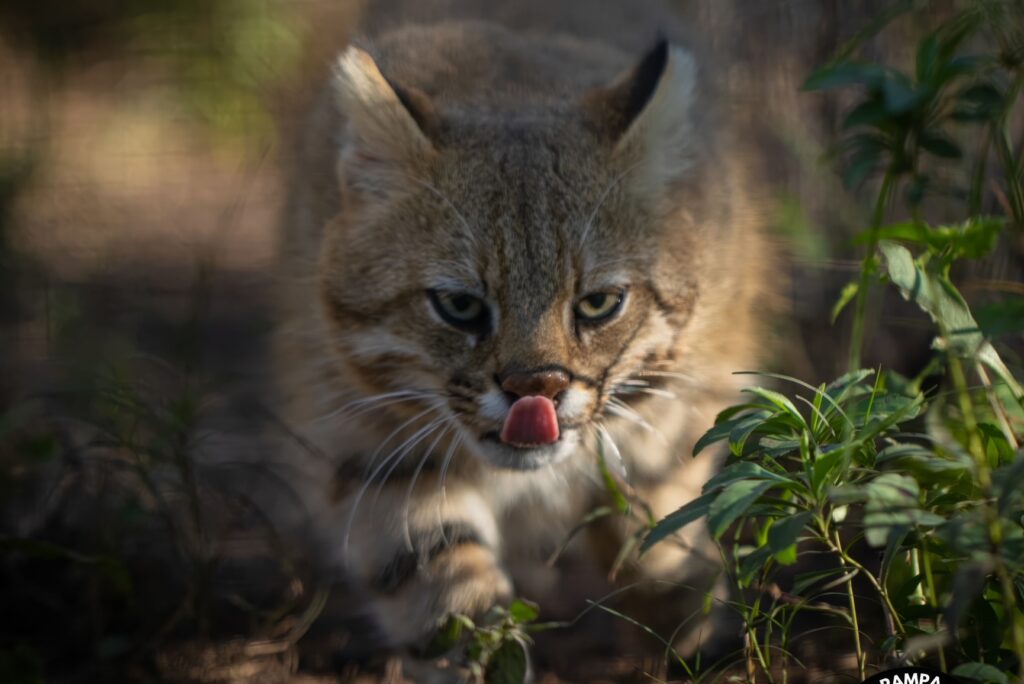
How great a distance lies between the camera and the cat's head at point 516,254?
8.71 feet

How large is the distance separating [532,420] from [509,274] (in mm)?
362

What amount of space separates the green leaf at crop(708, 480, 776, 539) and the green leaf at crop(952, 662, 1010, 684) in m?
0.44

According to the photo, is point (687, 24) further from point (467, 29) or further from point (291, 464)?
point (291, 464)

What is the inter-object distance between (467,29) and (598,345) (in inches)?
58.2

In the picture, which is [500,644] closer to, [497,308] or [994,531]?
[497,308]

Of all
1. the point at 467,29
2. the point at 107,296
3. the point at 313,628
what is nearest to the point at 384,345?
the point at 313,628

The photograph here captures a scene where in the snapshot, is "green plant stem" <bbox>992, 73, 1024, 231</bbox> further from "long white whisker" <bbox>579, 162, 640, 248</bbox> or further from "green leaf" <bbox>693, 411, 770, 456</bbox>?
"long white whisker" <bbox>579, 162, 640, 248</bbox>

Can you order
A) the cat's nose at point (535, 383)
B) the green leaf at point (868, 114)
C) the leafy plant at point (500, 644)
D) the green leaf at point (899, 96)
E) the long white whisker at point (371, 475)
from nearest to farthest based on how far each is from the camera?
the green leaf at point (899, 96) < the green leaf at point (868, 114) < the leafy plant at point (500, 644) < the cat's nose at point (535, 383) < the long white whisker at point (371, 475)

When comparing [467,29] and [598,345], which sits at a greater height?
[467,29]

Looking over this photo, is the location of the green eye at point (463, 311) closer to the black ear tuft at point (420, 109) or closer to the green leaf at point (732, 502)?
the black ear tuft at point (420, 109)

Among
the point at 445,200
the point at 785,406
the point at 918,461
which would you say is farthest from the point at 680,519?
the point at 445,200

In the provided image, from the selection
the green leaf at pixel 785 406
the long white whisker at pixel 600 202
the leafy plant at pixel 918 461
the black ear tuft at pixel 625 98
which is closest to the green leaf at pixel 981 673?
the leafy plant at pixel 918 461

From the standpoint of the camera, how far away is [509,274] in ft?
8.72

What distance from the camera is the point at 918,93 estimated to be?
79.0 inches
